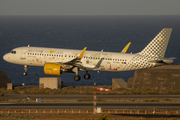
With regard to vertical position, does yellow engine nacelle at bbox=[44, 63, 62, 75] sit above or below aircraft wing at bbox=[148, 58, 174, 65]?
below

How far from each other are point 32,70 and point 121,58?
3442 inches

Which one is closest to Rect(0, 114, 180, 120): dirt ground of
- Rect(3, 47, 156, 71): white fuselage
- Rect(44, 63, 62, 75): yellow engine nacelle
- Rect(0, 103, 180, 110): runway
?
Rect(0, 103, 180, 110): runway

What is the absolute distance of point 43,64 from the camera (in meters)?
64.8

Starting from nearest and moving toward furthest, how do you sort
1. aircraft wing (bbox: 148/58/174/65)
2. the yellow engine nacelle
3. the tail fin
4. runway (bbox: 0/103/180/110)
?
runway (bbox: 0/103/180/110) → aircraft wing (bbox: 148/58/174/65) → the yellow engine nacelle → the tail fin

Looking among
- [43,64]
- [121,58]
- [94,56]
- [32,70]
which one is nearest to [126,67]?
[121,58]

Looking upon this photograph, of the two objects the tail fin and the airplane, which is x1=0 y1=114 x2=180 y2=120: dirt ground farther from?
the tail fin

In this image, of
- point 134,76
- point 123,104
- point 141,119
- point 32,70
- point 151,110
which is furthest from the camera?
point 32,70

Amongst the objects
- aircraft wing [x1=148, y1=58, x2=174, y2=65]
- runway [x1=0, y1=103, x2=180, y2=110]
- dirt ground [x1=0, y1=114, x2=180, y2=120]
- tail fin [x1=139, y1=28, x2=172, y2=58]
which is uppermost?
tail fin [x1=139, y1=28, x2=172, y2=58]

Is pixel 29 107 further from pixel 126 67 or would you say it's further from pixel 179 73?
pixel 179 73

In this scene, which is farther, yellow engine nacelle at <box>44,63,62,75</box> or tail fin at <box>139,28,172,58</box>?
tail fin at <box>139,28,172,58</box>

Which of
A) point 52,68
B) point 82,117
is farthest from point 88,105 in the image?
point 82,117

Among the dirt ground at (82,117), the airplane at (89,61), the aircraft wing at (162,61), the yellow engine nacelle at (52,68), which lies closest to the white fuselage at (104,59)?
the airplane at (89,61)

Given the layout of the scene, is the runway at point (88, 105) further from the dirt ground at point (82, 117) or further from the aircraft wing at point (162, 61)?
the aircraft wing at point (162, 61)

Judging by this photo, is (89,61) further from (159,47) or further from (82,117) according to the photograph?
(82,117)
